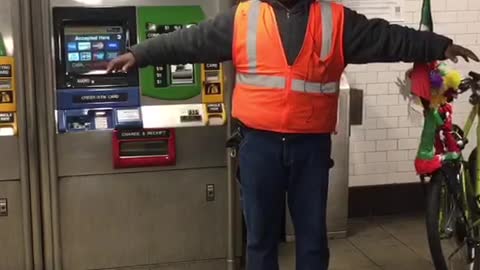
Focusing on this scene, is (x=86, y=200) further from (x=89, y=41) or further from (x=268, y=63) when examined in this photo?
(x=268, y=63)

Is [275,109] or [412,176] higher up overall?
[275,109]

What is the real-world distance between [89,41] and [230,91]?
0.74m

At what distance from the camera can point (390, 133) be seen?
16.1ft

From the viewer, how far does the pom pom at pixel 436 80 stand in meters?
3.42

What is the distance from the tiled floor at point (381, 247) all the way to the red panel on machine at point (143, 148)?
984mm

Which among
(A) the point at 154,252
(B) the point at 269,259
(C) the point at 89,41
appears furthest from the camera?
(A) the point at 154,252

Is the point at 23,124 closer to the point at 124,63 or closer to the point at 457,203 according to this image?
the point at 124,63

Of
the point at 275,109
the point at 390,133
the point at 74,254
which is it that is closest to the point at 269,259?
the point at 275,109

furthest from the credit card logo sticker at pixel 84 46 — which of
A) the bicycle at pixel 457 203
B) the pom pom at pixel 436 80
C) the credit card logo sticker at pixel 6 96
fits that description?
the bicycle at pixel 457 203

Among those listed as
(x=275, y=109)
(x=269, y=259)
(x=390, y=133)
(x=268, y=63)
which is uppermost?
(x=268, y=63)

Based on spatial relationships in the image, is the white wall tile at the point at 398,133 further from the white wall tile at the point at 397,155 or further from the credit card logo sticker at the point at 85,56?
the credit card logo sticker at the point at 85,56

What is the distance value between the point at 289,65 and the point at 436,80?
93 cm

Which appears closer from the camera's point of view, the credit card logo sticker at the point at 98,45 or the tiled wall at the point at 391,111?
the credit card logo sticker at the point at 98,45

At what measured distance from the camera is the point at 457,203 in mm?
3504
